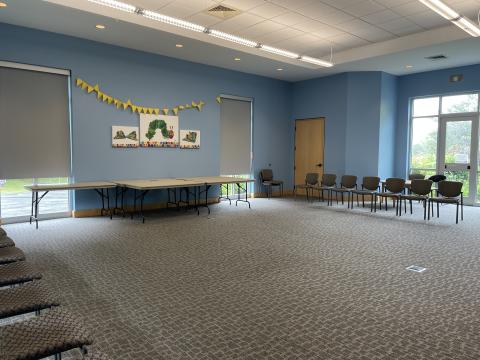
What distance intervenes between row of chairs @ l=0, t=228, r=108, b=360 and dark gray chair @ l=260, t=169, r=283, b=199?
7754 mm

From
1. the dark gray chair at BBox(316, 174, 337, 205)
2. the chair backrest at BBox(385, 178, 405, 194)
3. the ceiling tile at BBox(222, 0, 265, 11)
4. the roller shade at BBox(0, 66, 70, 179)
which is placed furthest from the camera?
the dark gray chair at BBox(316, 174, 337, 205)

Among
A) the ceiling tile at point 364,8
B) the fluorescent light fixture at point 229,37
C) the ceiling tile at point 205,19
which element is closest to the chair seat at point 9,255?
the fluorescent light fixture at point 229,37

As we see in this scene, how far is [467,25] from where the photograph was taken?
548cm

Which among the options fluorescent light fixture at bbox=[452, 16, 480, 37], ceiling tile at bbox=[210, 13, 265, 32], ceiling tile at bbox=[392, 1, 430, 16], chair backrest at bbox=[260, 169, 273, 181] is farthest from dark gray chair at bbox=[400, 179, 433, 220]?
ceiling tile at bbox=[210, 13, 265, 32]

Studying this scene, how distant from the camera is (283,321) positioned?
278cm

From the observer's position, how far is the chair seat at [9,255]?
253 cm

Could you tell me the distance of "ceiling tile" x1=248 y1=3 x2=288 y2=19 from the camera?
5754 mm

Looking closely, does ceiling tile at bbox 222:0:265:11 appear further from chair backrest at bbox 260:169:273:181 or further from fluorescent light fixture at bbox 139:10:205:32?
chair backrest at bbox 260:169:273:181

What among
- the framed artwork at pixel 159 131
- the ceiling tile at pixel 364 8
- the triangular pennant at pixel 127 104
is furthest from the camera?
the framed artwork at pixel 159 131

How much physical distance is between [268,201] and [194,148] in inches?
97.2

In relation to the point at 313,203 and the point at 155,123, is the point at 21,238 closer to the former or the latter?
the point at 155,123

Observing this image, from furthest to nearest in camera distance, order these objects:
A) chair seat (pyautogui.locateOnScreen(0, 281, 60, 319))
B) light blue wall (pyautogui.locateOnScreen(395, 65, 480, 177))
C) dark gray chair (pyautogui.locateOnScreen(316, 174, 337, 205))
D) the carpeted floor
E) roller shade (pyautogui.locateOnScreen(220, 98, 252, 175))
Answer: roller shade (pyautogui.locateOnScreen(220, 98, 252, 175))
dark gray chair (pyautogui.locateOnScreen(316, 174, 337, 205))
light blue wall (pyautogui.locateOnScreen(395, 65, 480, 177))
the carpeted floor
chair seat (pyautogui.locateOnScreen(0, 281, 60, 319))

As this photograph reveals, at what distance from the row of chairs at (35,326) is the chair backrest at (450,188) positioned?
7.04 metres

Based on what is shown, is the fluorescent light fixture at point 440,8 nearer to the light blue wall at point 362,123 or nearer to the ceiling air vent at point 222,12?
the ceiling air vent at point 222,12
